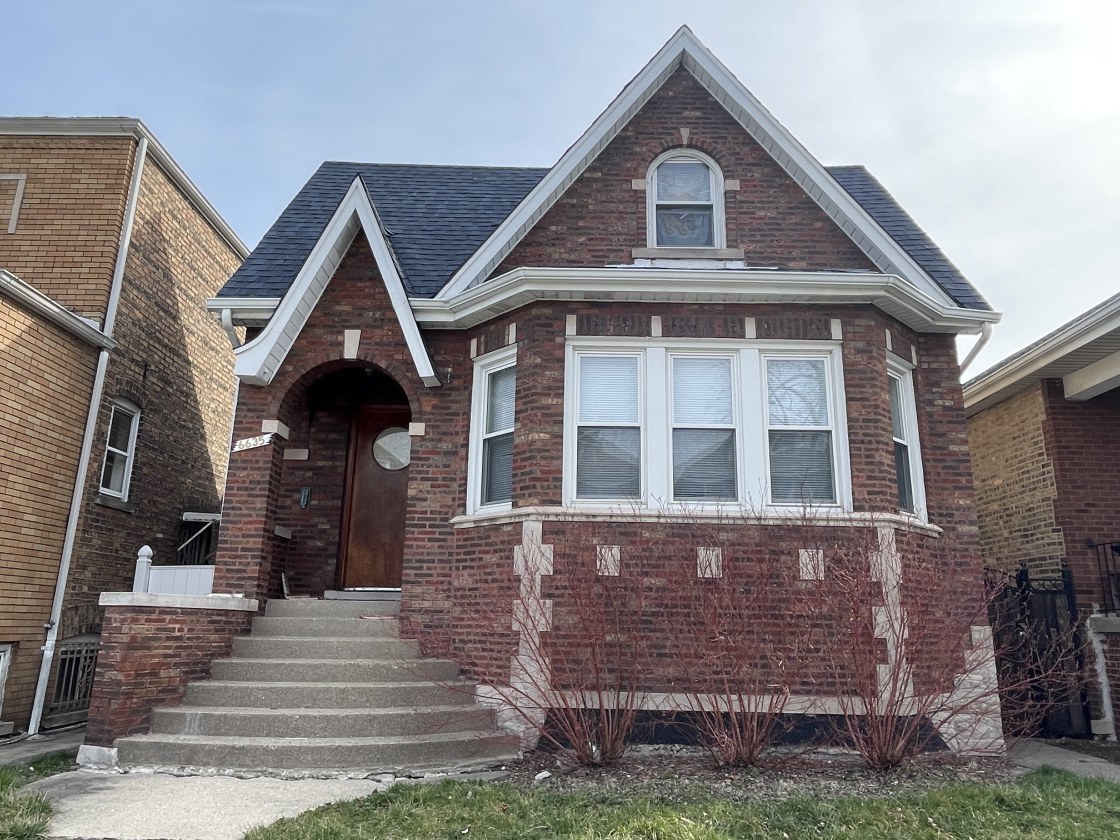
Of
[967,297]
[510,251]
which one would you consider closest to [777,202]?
[967,297]

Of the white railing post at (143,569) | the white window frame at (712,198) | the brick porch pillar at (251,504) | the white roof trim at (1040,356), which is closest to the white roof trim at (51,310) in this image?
the brick porch pillar at (251,504)

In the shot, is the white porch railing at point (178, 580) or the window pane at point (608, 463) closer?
the window pane at point (608, 463)

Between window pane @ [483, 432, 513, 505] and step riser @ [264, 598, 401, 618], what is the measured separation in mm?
1595

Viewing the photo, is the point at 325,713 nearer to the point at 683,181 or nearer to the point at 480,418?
the point at 480,418

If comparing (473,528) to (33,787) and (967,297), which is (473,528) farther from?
(967,297)

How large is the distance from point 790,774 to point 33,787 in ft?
18.3

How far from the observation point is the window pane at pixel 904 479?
876cm

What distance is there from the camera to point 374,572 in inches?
384

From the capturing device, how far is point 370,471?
10.0 m

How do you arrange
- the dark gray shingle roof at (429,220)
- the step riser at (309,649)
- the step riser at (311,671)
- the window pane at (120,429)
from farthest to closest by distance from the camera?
the window pane at (120,429), the dark gray shingle roof at (429,220), the step riser at (309,649), the step riser at (311,671)

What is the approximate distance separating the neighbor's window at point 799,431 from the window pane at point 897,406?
1080 millimetres

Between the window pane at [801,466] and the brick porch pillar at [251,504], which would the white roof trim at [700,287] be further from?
the brick porch pillar at [251,504]

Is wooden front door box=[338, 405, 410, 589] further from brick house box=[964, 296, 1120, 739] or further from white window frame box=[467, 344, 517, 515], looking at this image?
brick house box=[964, 296, 1120, 739]

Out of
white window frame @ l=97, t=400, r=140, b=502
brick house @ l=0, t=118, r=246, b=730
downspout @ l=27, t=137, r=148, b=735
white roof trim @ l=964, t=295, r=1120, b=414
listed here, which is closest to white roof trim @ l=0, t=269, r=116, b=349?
brick house @ l=0, t=118, r=246, b=730
